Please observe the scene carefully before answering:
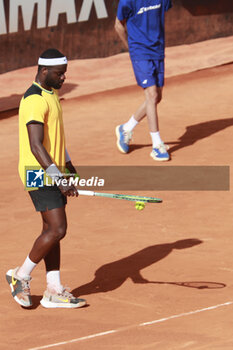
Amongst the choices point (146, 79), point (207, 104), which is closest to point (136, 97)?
point (207, 104)

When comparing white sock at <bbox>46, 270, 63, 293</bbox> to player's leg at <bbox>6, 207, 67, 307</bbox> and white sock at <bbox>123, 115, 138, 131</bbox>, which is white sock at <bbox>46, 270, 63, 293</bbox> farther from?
white sock at <bbox>123, 115, 138, 131</bbox>

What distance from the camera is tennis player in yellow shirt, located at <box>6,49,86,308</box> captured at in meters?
7.44

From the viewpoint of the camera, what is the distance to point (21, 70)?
2103 centimetres

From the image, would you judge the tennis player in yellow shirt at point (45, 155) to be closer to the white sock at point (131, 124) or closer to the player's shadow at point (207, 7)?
the white sock at point (131, 124)

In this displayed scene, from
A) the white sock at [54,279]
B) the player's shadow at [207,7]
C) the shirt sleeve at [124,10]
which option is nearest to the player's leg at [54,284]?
the white sock at [54,279]

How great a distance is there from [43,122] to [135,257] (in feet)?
7.71

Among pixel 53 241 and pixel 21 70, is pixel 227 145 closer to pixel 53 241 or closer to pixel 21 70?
pixel 53 241

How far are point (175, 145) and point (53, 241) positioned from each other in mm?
6695

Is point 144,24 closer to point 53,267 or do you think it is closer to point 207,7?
point 53,267

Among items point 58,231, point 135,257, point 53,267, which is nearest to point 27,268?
point 53,267

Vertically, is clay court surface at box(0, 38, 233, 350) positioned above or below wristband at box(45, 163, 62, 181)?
below

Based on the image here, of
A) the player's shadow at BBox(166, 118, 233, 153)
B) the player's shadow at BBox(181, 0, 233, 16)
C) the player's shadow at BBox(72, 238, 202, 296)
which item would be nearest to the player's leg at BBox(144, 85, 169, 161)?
the player's shadow at BBox(166, 118, 233, 153)

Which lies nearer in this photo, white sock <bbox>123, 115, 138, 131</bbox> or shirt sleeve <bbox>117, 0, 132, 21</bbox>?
shirt sleeve <bbox>117, 0, 132, 21</bbox>

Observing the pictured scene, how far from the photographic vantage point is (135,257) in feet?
30.4
